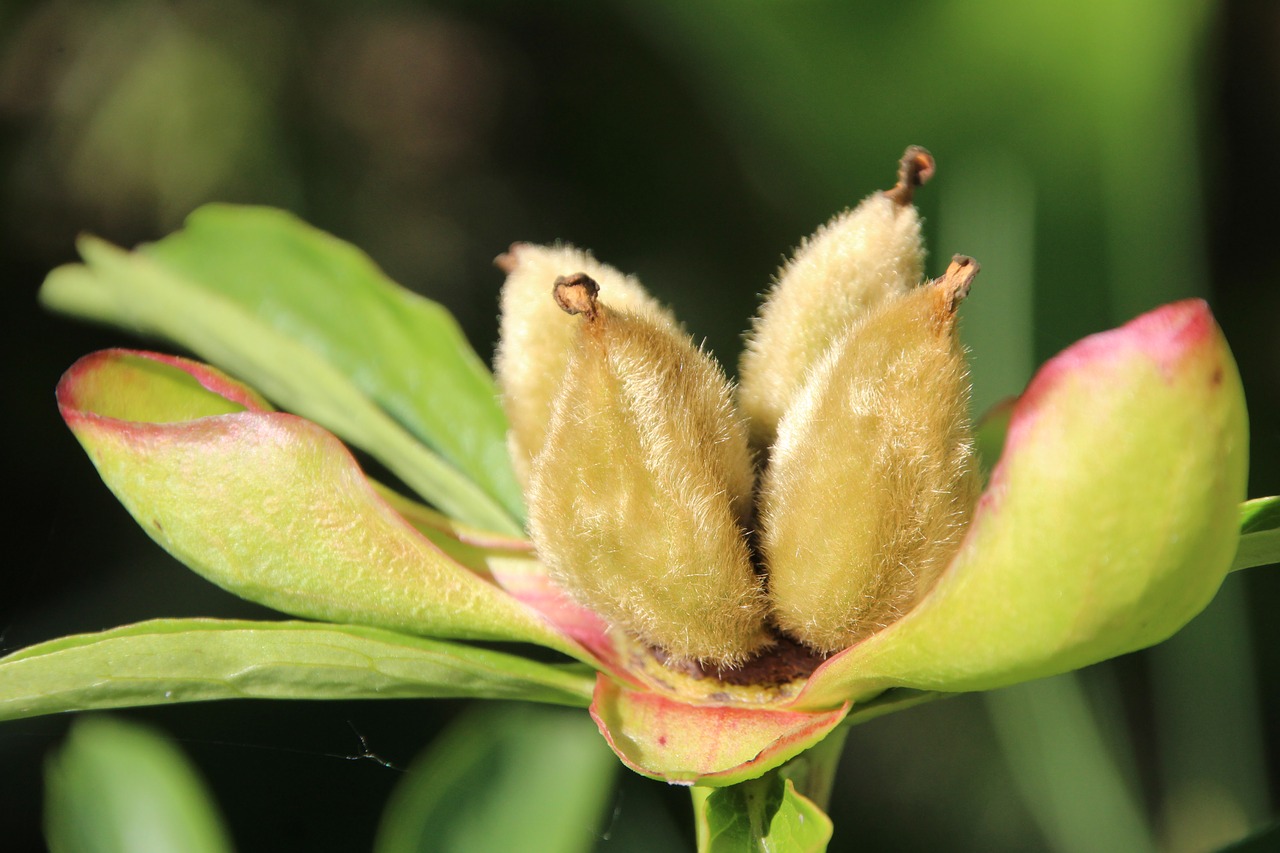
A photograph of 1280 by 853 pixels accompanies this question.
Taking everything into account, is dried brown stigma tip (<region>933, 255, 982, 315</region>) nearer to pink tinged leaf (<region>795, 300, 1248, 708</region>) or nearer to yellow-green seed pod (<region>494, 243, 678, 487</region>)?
pink tinged leaf (<region>795, 300, 1248, 708</region>)

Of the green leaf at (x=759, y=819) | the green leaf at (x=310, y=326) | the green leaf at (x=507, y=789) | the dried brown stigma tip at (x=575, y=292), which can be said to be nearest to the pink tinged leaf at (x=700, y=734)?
the green leaf at (x=759, y=819)

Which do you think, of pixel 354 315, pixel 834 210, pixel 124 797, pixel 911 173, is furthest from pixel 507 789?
pixel 834 210

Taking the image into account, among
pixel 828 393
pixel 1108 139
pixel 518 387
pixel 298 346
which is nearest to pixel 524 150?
pixel 1108 139

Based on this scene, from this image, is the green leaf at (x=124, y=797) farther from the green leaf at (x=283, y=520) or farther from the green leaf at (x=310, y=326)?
the green leaf at (x=283, y=520)

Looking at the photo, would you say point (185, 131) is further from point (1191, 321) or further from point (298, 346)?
point (1191, 321)

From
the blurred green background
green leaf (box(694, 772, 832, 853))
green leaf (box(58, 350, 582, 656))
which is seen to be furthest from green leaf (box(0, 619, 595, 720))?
the blurred green background

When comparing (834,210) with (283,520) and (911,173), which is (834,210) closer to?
(911,173)
